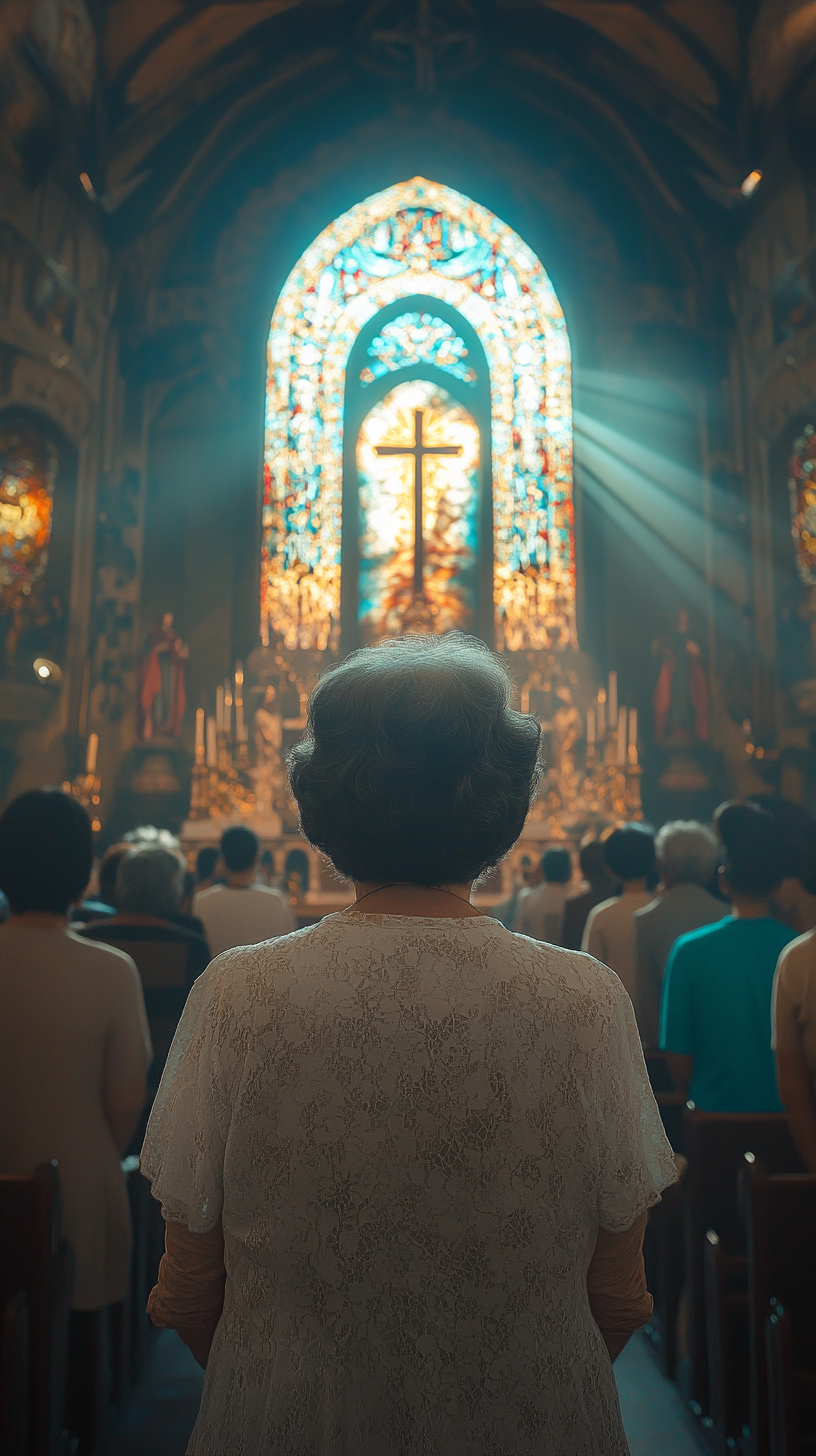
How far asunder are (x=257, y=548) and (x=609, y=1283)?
1148 cm

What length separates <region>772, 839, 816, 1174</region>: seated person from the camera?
217 centimetres

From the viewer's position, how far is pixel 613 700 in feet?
36.3

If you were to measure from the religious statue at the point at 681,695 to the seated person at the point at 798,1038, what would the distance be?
8.99 metres

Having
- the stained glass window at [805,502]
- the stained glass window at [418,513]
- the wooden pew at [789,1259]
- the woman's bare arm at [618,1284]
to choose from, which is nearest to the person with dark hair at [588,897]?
the wooden pew at [789,1259]

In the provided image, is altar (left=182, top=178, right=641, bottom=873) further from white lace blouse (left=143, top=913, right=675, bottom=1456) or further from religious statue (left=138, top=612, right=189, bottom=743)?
white lace blouse (left=143, top=913, right=675, bottom=1456)

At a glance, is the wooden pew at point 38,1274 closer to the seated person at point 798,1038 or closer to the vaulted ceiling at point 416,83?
the seated person at point 798,1038

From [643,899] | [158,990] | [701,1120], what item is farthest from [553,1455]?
[643,899]

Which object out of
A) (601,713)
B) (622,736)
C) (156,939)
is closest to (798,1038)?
(156,939)

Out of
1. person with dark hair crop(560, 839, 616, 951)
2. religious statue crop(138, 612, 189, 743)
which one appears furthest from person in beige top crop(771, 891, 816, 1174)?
religious statue crop(138, 612, 189, 743)

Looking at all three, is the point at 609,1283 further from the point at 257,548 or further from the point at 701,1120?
the point at 257,548

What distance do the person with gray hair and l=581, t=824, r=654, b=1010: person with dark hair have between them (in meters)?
0.12

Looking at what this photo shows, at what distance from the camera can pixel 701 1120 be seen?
7.88 feet

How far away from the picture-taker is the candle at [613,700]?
36.0 ft

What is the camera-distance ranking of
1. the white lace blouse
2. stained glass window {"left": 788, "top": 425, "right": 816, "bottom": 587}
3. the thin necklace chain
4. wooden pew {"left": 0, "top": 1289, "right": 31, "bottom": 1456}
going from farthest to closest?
stained glass window {"left": 788, "top": 425, "right": 816, "bottom": 587}
wooden pew {"left": 0, "top": 1289, "right": 31, "bottom": 1456}
the thin necklace chain
the white lace blouse
